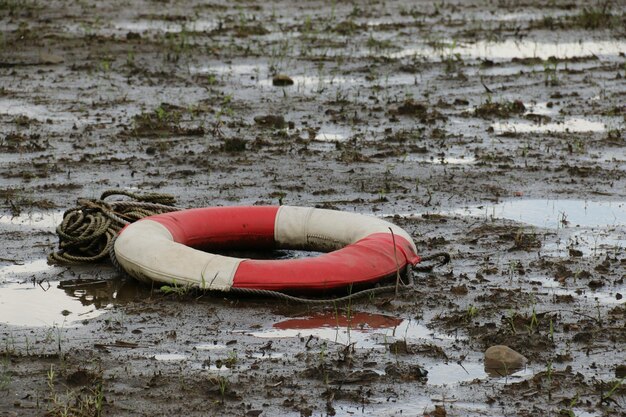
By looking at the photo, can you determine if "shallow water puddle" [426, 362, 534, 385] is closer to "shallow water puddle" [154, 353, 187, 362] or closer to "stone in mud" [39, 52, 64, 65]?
"shallow water puddle" [154, 353, 187, 362]

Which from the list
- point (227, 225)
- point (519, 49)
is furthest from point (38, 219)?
point (519, 49)

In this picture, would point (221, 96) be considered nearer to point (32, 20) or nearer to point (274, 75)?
point (274, 75)

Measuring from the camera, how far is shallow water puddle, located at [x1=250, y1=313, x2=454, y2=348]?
18.3 ft

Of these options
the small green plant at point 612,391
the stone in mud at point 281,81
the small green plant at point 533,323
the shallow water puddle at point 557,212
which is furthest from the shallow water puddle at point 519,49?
the small green plant at point 612,391

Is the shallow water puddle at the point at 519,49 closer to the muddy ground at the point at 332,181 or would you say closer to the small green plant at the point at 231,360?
the muddy ground at the point at 332,181

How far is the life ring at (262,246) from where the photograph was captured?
240 inches

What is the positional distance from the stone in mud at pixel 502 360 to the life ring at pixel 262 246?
3.50 ft

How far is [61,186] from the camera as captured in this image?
8.42 m

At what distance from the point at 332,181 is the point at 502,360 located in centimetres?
357

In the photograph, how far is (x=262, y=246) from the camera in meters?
7.06

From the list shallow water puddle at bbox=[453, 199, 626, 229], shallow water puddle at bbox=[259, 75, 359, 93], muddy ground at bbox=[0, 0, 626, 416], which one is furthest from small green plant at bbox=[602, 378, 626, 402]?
shallow water puddle at bbox=[259, 75, 359, 93]

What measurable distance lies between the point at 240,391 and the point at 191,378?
0.24 meters

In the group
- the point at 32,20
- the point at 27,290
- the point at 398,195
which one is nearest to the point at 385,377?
the point at 27,290

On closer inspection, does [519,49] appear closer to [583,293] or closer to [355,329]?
[583,293]
